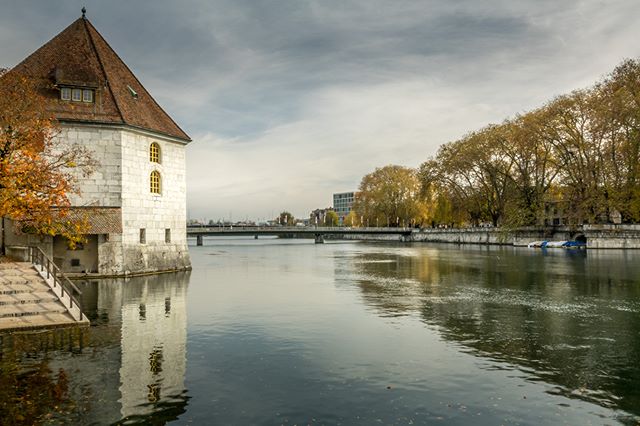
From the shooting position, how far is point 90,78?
112ft

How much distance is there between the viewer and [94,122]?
33.0 metres

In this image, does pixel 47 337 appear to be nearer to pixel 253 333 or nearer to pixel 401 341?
pixel 253 333

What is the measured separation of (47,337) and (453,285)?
2211cm

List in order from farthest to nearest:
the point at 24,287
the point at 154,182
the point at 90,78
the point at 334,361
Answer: the point at 154,182 → the point at 90,78 → the point at 24,287 → the point at 334,361

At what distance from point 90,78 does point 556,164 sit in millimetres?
63849

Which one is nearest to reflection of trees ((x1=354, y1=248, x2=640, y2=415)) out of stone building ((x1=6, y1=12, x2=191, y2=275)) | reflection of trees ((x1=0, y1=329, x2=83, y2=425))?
reflection of trees ((x1=0, y1=329, x2=83, y2=425))

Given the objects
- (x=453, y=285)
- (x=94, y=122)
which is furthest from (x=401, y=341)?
(x=94, y=122)

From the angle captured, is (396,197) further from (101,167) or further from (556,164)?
(101,167)

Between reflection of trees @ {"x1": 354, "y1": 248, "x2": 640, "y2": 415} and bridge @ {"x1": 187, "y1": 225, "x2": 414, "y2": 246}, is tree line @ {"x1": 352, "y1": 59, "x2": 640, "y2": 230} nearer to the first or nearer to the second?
bridge @ {"x1": 187, "y1": 225, "x2": 414, "y2": 246}

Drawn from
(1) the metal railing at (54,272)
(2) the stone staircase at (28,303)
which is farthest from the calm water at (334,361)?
(1) the metal railing at (54,272)

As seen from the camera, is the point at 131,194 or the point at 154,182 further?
the point at 154,182

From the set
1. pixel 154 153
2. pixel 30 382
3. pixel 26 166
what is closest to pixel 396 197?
pixel 154 153

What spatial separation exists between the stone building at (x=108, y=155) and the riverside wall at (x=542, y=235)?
191 ft

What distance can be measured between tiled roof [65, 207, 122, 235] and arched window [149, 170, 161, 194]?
385 centimetres
